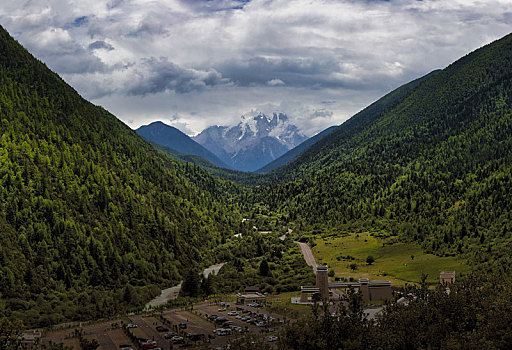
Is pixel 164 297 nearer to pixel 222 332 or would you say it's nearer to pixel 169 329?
pixel 169 329

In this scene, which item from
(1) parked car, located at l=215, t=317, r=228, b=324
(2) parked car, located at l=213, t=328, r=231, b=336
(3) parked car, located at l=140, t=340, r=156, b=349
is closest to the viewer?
(3) parked car, located at l=140, t=340, r=156, b=349

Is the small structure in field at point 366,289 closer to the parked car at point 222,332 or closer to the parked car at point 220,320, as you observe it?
the parked car at point 220,320

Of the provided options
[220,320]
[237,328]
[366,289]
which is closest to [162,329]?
[220,320]

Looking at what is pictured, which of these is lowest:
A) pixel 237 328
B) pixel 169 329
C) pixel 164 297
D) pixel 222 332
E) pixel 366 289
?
pixel 164 297

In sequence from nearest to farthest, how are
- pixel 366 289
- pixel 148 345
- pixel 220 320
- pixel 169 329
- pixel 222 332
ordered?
pixel 148 345, pixel 222 332, pixel 169 329, pixel 220 320, pixel 366 289

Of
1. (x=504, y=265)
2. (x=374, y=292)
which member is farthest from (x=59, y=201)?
(x=504, y=265)

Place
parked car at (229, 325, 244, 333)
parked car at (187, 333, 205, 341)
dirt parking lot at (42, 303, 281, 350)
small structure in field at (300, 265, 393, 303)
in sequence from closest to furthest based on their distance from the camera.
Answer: dirt parking lot at (42, 303, 281, 350)
parked car at (187, 333, 205, 341)
parked car at (229, 325, 244, 333)
small structure in field at (300, 265, 393, 303)

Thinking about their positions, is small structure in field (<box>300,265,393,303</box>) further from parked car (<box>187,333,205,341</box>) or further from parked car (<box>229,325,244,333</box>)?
parked car (<box>187,333,205,341</box>)

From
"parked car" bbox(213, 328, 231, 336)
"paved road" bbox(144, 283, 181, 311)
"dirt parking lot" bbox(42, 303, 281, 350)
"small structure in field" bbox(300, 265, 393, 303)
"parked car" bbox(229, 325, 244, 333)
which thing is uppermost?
"small structure in field" bbox(300, 265, 393, 303)

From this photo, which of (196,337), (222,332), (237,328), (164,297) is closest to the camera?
(196,337)

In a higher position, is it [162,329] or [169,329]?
[162,329]

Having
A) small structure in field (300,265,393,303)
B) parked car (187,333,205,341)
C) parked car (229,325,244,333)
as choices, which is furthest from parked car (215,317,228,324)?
small structure in field (300,265,393,303)
